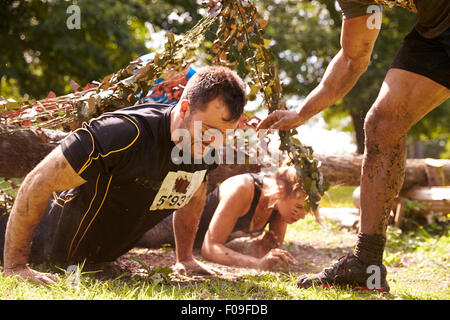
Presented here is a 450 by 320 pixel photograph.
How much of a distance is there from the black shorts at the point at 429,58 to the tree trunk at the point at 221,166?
2.11 m

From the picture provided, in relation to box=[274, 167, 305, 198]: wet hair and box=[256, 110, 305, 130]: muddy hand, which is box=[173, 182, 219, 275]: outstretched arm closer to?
box=[256, 110, 305, 130]: muddy hand

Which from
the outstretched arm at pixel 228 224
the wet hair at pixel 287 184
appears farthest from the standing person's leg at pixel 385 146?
the outstretched arm at pixel 228 224

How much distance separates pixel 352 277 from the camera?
2426 mm

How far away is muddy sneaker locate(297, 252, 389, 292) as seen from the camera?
7.96 ft

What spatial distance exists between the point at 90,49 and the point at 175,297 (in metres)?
9.01

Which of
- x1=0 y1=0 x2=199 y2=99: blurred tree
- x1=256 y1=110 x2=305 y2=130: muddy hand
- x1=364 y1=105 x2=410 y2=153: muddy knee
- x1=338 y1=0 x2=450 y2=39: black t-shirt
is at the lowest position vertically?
x1=364 y1=105 x2=410 y2=153: muddy knee

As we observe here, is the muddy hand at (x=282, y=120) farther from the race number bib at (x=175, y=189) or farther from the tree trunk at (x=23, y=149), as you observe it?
the tree trunk at (x=23, y=149)

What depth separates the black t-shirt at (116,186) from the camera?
86.7 inches

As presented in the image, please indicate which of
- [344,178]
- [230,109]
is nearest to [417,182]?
[344,178]

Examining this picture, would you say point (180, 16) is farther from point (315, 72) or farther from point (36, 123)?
point (36, 123)

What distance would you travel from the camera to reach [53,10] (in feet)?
33.4

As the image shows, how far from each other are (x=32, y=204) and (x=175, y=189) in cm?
75

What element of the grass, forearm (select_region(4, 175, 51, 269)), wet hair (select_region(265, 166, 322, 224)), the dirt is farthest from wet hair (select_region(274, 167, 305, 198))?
forearm (select_region(4, 175, 51, 269))

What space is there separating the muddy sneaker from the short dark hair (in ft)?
3.16
